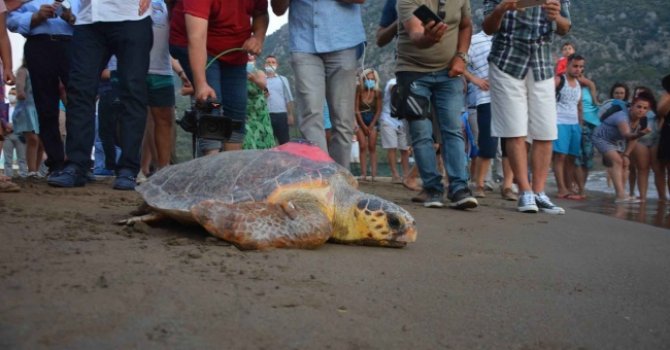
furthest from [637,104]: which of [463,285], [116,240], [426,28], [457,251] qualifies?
[116,240]

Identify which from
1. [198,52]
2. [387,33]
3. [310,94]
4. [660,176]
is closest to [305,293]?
[198,52]

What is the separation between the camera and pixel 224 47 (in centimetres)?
420

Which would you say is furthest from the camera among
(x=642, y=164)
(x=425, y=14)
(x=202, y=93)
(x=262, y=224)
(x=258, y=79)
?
(x=642, y=164)

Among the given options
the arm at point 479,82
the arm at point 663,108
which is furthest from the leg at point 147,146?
the arm at point 663,108

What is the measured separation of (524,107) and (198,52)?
2.49 metres

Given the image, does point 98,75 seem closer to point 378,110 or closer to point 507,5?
point 507,5

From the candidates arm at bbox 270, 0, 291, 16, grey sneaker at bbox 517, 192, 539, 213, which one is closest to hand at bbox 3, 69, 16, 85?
arm at bbox 270, 0, 291, 16

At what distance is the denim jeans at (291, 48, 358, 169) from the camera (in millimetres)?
4156

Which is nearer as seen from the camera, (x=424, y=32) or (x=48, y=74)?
(x=424, y=32)

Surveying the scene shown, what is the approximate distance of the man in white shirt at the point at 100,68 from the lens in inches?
166

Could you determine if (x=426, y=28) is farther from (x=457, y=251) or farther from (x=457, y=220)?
(x=457, y=251)

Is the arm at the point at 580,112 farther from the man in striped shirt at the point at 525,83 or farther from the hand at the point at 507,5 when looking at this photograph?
the hand at the point at 507,5

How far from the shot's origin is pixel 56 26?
4.95 metres

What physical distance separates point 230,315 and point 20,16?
4.43 m
